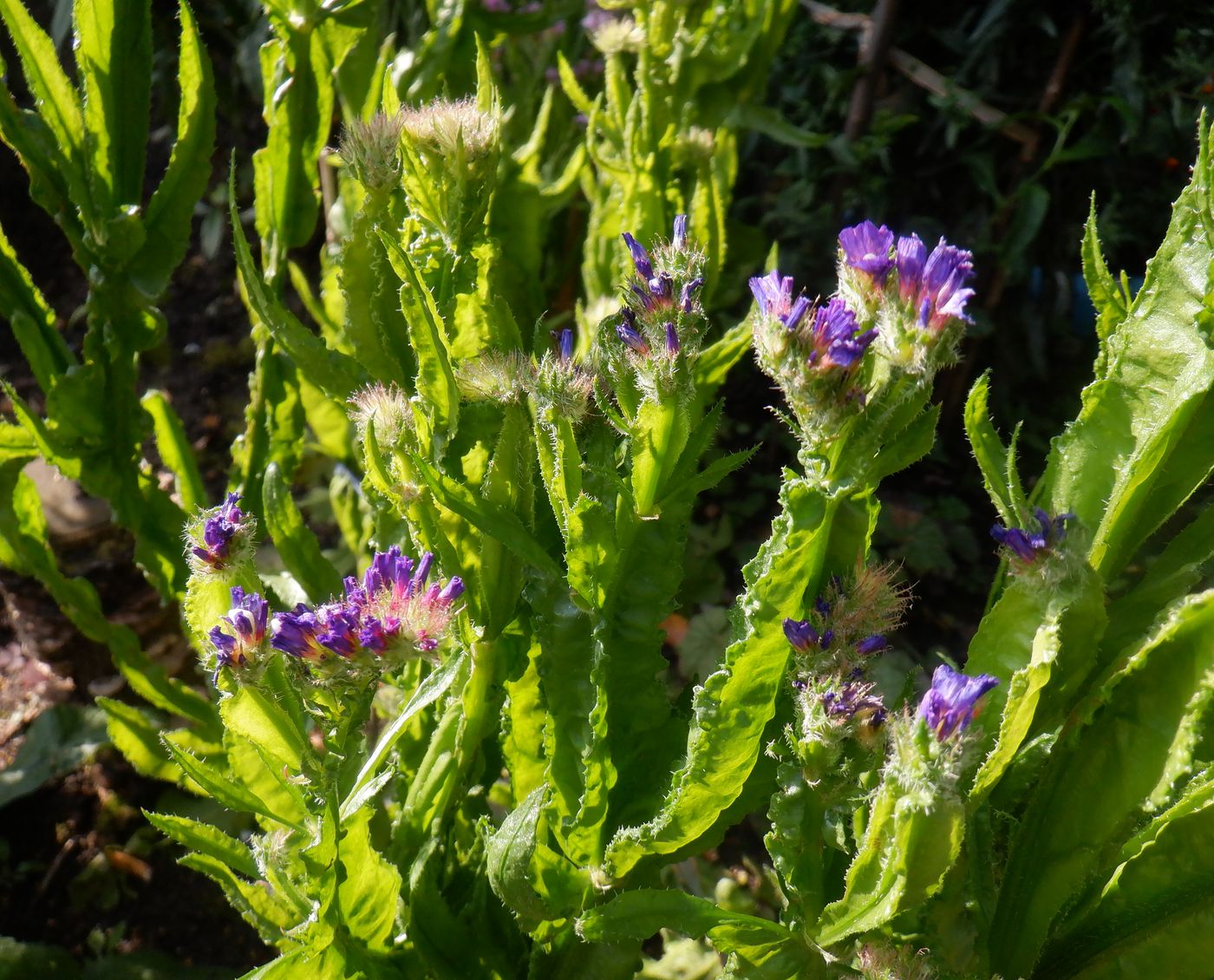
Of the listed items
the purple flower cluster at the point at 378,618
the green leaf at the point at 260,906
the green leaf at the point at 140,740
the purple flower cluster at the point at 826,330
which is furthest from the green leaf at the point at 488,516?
the green leaf at the point at 140,740

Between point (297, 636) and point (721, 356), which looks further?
point (721, 356)

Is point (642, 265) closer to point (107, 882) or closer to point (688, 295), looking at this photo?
point (688, 295)

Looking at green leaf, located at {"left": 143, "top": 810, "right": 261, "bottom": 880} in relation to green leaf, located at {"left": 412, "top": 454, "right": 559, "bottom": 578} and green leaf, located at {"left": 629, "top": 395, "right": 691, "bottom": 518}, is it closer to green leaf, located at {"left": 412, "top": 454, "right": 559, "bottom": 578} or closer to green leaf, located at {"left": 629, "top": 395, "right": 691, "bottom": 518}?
green leaf, located at {"left": 412, "top": 454, "right": 559, "bottom": 578}

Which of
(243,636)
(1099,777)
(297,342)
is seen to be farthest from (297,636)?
(1099,777)

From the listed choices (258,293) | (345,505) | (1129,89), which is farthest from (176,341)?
(1129,89)

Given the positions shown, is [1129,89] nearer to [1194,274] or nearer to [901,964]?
[1194,274]

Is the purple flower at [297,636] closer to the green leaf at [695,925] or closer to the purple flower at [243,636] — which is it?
the purple flower at [243,636]
